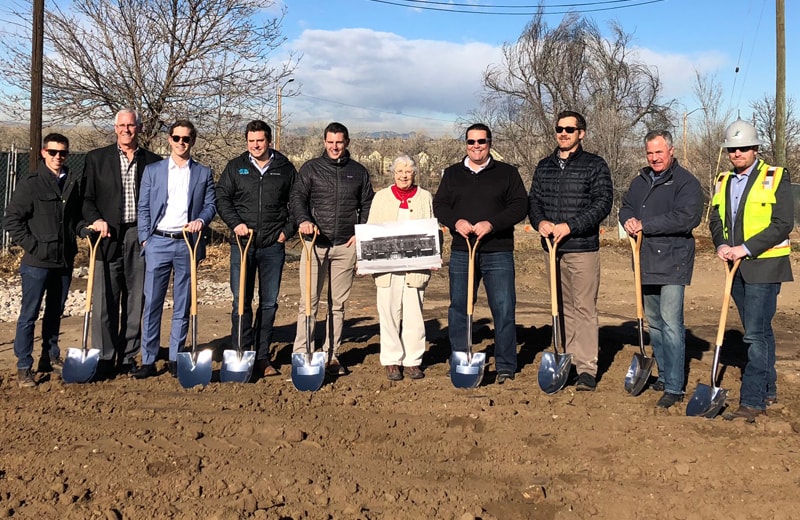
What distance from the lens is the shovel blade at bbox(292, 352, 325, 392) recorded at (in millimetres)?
5871

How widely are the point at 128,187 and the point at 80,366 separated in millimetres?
1561

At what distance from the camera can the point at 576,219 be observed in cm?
572

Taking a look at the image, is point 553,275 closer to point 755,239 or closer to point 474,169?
point 474,169

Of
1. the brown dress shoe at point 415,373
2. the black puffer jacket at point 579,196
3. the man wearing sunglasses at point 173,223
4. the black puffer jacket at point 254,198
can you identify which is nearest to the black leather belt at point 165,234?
the man wearing sunglasses at point 173,223

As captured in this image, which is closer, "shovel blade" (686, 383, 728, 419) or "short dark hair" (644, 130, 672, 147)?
"shovel blade" (686, 383, 728, 419)

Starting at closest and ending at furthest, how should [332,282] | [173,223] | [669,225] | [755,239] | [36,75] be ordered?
[755,239] → [669,225] → [173,223] → [332,282] → [36,75]

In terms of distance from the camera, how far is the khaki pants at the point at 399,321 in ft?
20.3

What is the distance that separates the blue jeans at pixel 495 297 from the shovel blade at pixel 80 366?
10.0ft

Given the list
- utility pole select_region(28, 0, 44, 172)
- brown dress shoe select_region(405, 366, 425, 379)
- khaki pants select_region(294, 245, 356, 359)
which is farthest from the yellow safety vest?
utility pole select_region(28, 0, 44, 172)

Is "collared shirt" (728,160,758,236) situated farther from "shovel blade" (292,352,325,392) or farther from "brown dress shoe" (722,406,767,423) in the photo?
"shovel blade" (292,352,325,392)

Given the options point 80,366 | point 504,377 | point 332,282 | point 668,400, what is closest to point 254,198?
point 332,282

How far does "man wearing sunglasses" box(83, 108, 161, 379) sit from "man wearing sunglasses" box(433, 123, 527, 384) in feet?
8.63

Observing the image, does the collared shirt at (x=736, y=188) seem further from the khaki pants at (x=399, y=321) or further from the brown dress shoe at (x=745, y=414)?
the khaki pants at (x=399, y=321)

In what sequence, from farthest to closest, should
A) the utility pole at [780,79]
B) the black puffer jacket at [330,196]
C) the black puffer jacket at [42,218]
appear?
the utility pole at [780,79] → the black puffer jacket at [330,196] → the black puffer jacket at [42,218]
